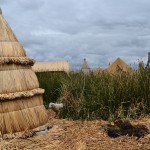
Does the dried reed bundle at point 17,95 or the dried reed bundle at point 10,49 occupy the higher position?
the dried reed bundle at point 10,49

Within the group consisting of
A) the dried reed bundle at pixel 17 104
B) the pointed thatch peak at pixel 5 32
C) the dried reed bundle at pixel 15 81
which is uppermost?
the pointed thatch peak at pixel 5 32

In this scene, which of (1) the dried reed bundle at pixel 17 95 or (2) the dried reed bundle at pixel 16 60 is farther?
(2) the dried reed bundle at pixel 16 60

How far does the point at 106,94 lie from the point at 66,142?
273cm

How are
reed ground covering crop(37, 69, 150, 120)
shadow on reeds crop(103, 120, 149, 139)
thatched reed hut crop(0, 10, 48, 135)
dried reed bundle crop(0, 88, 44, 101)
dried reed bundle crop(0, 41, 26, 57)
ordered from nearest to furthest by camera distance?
dried reed bundle crop(0, 88, 44, 101)
thatched reed hut crop(0, 10, 48, 135)
dried reed bundle crop(0, 41, 26, 57)
shadow on reeds crop(103, 120, 149, 139)
reed ground covering crop(37, 69, 150, 120)

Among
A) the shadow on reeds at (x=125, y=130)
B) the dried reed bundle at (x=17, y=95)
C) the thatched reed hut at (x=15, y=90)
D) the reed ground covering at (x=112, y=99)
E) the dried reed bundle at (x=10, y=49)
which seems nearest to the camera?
the dried reed bundle at (x=17, y=95)

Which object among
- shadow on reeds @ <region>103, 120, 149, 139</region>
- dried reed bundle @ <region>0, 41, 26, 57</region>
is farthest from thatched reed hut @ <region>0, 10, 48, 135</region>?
shadow on reeds @ <region>103, 120, 149, 139</region>

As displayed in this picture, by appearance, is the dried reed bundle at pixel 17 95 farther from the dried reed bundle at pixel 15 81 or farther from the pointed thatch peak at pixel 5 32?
the pointed thatch peak at pixel 5 32

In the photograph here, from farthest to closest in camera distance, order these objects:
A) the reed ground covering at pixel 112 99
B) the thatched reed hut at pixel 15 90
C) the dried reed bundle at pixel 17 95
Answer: the reed ground covering at pixel 112 99 → the thatched reed hut at pixel 15 90 → the dried reed bundle at pixel 17 95

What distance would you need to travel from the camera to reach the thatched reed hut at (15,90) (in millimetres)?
5980

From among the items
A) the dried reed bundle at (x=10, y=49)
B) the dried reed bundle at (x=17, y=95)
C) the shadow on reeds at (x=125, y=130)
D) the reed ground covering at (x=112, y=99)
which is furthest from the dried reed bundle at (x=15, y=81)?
the reed ground covering at (x=112, y=99)

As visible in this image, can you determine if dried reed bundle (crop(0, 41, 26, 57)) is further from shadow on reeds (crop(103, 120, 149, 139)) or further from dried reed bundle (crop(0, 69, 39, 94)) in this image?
shadow on reeds (crop(103, 120, 149, 139))

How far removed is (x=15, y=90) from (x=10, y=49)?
70 centimetres

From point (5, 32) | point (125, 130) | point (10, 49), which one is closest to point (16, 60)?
point (10, 49)

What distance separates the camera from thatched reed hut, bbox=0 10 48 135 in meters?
5.98
